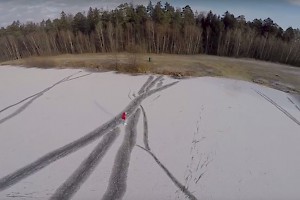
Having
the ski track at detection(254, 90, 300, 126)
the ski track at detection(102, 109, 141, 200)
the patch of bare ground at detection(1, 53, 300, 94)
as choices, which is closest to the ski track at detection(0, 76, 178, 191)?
the ski track at detection(102, 109, 141, 200)

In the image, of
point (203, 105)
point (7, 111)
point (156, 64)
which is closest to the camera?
point (7, 111)

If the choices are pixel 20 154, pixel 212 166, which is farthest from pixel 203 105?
pixel 20 154

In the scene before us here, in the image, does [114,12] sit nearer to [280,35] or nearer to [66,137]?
[280,35]

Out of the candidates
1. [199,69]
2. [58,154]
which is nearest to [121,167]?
[58,154]

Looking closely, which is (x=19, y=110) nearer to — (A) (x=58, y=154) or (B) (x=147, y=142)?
(A) (x=58, y=154)

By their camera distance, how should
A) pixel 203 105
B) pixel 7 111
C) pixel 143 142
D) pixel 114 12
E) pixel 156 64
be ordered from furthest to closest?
pixel 114 12 → pixel 156 64 → pixel 203 105 → pixel 7 111 → pixel 143 142
